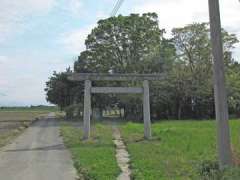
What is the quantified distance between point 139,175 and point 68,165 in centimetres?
359

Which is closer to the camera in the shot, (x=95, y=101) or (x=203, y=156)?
(x=203, y=156)

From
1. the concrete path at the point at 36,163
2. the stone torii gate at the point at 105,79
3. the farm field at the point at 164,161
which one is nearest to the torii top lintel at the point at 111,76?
the stone torii gate at the point at 105,79

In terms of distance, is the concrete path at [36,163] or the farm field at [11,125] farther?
the farm field at [11,125]

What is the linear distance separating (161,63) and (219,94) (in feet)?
133

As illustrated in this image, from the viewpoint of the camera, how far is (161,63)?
49.8 metres

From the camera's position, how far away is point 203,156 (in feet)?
48.5

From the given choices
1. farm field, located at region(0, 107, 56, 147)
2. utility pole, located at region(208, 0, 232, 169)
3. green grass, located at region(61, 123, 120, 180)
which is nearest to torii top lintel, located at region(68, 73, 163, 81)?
green grass, located at region(61, 123, 120, 180)

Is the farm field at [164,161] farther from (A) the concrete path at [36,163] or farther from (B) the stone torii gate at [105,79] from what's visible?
(B) the stone torii gate at [105,79]

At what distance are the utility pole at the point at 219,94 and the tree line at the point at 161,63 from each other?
3491 centimetres

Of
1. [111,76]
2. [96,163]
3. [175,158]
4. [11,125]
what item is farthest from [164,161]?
[11,125]

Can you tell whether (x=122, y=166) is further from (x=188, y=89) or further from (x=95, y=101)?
(x=95, y=101)

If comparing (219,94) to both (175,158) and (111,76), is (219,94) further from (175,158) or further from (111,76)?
(111,76)

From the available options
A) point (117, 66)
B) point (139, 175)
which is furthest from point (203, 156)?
point (117, 66)

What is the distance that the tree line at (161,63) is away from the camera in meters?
47.8
